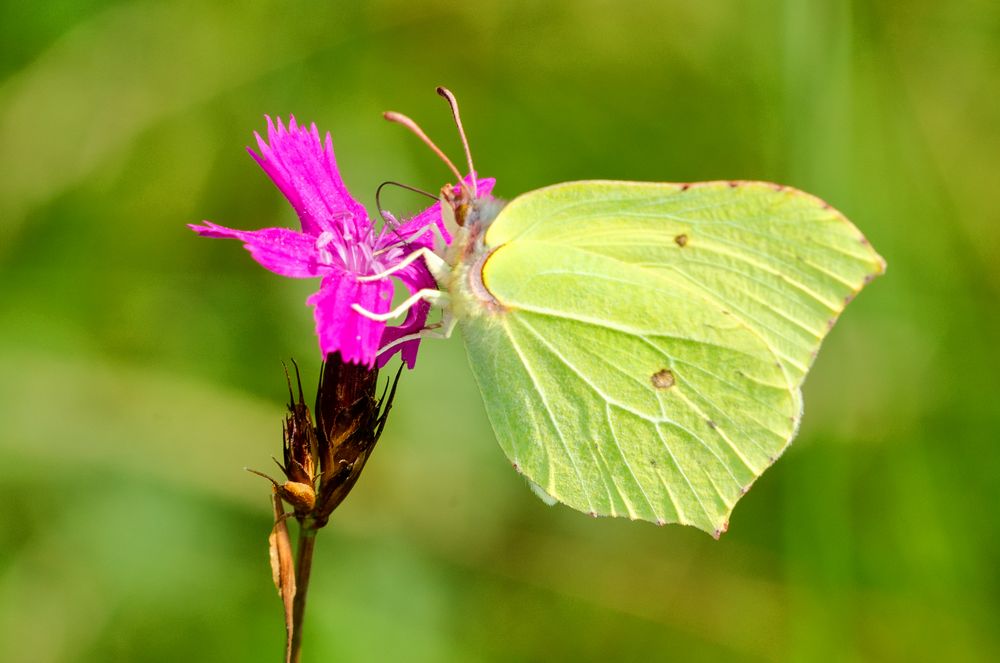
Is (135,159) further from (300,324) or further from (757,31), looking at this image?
(757,31)

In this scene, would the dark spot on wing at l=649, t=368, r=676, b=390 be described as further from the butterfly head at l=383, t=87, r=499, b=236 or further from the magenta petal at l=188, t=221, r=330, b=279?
the magenta petal at l=188, t=221, r=330, b=279

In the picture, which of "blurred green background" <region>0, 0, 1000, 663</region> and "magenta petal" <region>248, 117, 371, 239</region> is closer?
"magenta petal" <region>248, 117, 371, 239</region>

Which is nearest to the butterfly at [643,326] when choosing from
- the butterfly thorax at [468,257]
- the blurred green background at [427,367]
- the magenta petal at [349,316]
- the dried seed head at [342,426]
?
the butterfly thorax at [468,257]

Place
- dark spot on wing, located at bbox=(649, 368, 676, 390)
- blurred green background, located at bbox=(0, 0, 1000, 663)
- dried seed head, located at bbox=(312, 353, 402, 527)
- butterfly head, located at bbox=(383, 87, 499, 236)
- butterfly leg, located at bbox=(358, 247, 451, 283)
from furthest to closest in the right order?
1. blurred green background, located at bbox=(0, 0, 1000, 663)
2. dark spot on wing, located at bbox=(649, 368, 676, 390)
3. butterfly head, located at bbox=(383, 87, 499, 236)
4. butterfly leg, located at bbox=(358, 247, 451, 283)
5. dried seed head, located at bbox=(312, 353, 402, 527)

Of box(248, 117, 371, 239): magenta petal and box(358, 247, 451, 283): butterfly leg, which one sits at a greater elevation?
box(248, 117, 371, 239): magenta petal

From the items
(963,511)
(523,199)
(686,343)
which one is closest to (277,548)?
(523,199)

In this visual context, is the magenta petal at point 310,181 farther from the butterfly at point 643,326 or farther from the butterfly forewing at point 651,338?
the butterfly forewing at point 651,338

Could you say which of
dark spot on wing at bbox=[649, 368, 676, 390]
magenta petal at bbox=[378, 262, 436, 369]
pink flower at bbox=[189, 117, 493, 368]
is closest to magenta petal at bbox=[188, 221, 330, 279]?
pink flower at bbox=[189, 117, 493, 368]

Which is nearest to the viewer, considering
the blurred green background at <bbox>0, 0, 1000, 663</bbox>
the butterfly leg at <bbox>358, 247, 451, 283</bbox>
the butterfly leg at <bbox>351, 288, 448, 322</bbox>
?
the butterfly leg at <bbox>351, 288, 448, 322</bbox>
